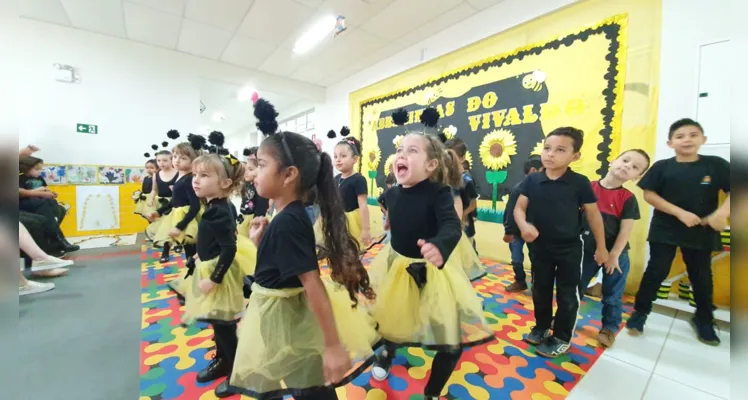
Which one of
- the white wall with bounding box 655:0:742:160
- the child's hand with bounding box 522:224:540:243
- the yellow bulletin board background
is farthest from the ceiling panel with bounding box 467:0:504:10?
the child's hand with bounding box 522:224:540:243

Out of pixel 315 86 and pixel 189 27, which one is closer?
pixel 189 27

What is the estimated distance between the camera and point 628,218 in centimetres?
188

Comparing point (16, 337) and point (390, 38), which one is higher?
point (390, 38)

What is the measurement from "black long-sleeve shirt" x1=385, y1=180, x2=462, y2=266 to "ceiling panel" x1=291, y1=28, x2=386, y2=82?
146 inches

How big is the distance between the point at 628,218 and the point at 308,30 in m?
4.34

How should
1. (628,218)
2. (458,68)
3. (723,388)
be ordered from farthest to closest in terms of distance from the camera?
(458,68)
(628,218)
(723,388)

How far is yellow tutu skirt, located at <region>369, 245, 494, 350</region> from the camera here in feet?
3.72

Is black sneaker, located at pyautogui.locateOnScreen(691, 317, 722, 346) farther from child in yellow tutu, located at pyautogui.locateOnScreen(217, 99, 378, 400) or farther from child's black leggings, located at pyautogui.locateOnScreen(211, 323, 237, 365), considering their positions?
child's black leggings, located at pyautogui.locateOnScreen(211, 323, 237, 365)

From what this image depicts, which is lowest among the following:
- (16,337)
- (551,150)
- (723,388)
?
(723,388)

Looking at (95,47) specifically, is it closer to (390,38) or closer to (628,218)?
(390,38)

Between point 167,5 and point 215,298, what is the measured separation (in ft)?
13.9

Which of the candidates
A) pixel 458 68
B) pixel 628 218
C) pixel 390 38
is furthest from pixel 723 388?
pixel 390 38

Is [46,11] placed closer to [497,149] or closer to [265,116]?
[265,116]

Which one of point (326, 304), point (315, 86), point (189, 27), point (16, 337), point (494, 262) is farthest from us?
point (315, 86)
